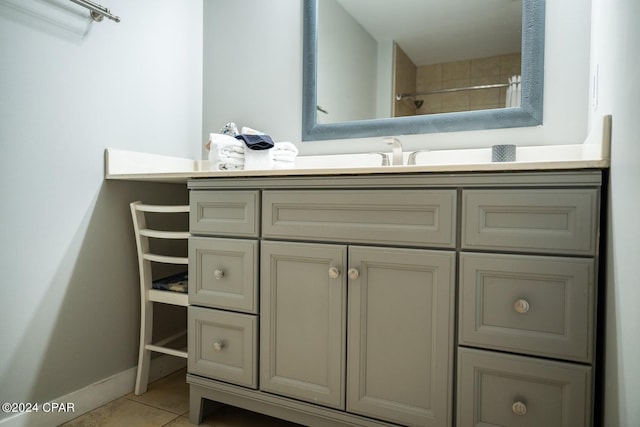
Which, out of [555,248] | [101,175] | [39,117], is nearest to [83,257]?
[101,175]

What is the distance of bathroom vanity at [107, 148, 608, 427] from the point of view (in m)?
1.01

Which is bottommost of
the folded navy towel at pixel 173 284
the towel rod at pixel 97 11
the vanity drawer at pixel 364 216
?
the folded navy towel at pixel 173 284

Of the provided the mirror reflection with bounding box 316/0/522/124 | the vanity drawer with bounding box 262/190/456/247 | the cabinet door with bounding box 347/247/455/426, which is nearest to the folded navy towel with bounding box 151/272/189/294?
the vanity drawer with bounding box 262/190/456/247

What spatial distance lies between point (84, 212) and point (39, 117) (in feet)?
1.27

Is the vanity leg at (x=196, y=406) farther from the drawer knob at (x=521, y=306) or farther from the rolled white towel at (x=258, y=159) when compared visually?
the drawer knob at (x=521, y=306)

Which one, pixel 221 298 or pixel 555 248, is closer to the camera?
pixel 555 248

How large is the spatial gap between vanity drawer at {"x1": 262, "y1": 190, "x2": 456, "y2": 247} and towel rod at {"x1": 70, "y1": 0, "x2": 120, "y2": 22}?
1.02m

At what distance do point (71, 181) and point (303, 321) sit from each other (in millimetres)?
1049

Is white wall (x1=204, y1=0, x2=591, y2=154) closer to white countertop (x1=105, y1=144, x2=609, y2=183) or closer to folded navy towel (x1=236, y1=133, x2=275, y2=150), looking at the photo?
white countertop (x1=105, y1=144, x2=609, y2=183)

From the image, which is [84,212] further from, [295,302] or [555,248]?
[555,248]

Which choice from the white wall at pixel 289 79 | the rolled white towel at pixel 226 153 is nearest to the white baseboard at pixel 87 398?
the rolled white towel at pixel 226 153

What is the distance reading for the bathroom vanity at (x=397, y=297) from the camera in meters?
1.01

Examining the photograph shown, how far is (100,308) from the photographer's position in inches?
66.9

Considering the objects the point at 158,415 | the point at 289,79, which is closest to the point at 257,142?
the point at 289,79
